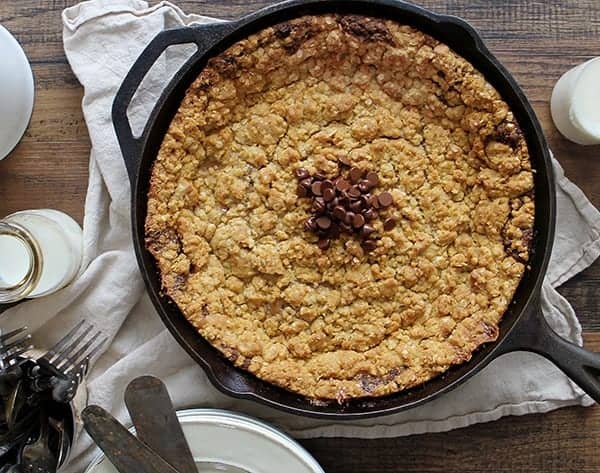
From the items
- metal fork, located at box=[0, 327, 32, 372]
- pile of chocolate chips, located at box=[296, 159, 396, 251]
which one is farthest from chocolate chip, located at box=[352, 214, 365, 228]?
metal fork, located at box=[0, 327, 32, 372]

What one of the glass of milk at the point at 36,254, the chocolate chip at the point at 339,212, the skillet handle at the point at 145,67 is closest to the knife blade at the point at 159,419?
the glass of milk at the point at 36,254

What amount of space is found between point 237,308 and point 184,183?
349 millimetres

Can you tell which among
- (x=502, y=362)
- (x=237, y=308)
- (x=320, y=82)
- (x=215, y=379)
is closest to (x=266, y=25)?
(x=320, y=82)

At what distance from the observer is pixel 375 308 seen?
2230 millimetres

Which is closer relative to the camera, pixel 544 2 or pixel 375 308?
pixel 375 308

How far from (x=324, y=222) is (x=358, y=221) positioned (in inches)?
3.4

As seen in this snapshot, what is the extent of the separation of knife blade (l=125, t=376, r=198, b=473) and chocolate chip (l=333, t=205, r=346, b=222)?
0.61 m

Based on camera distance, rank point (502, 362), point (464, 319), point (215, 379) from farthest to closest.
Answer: point (502, 362)
point (464, 319)
point (215, 379)

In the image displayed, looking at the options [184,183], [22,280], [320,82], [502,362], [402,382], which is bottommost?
[502,362]

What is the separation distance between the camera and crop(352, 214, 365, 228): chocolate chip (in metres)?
2.17

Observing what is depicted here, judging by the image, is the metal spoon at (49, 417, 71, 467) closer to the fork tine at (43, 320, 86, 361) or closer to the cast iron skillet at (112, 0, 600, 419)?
the fork tine at (43, 320, 86, 361)

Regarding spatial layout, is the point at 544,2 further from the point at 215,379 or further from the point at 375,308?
the point at 215,379

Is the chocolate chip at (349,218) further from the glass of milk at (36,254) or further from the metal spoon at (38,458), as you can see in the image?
the metal spoon at (38,458)

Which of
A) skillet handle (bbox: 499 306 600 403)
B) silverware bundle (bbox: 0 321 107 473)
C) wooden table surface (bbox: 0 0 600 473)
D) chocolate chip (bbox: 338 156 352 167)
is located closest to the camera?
skillet handle (bbox: 499 306 600 403)
